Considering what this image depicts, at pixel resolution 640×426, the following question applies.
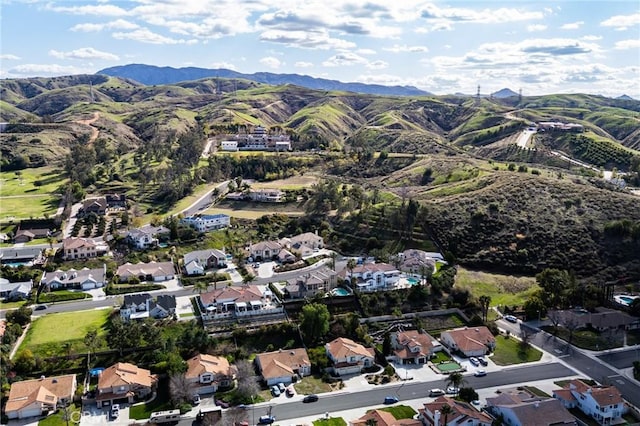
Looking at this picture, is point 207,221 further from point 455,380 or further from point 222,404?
point 455,380

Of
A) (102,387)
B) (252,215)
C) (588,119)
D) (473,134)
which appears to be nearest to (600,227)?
(252,215)

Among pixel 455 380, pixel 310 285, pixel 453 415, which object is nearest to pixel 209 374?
pixel 310 285

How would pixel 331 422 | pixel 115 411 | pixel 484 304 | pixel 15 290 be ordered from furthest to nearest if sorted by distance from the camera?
pixel 15 290 → pixel 484 304 → pixel 115 411 → pixel 331 422

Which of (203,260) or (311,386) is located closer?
(311,386)

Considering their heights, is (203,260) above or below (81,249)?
above

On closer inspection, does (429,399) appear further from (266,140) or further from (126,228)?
(266,140)

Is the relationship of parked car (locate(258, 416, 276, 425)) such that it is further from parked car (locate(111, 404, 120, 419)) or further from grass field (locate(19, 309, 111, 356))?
grass field (locate(19, 309, 111, 356))
